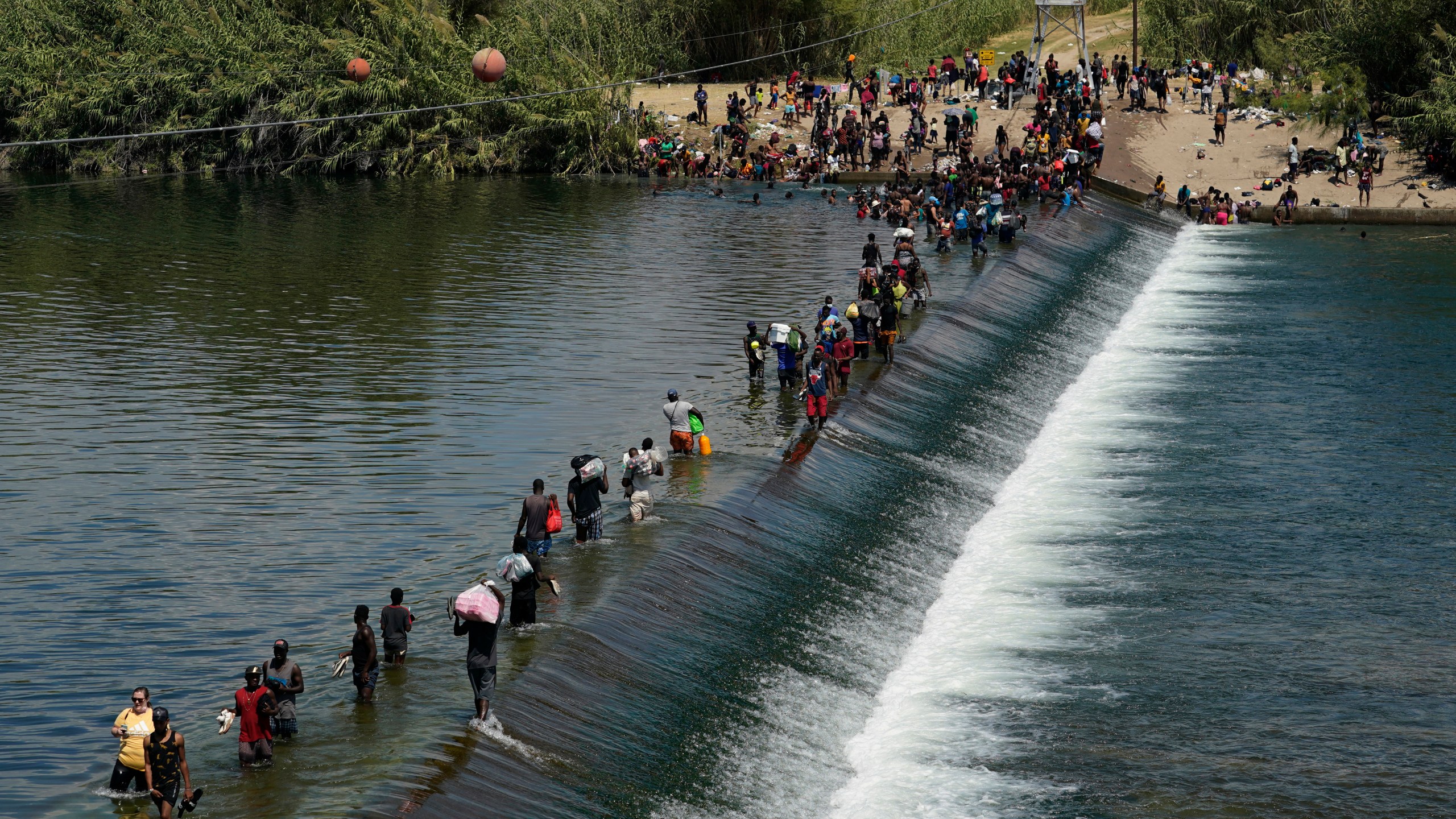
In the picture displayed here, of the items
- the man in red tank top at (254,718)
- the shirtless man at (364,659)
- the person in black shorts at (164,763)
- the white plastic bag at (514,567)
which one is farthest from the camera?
the white plastic bag at (514,567)

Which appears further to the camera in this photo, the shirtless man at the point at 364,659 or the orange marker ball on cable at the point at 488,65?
the orange marker ball on cable at the point at 488,65

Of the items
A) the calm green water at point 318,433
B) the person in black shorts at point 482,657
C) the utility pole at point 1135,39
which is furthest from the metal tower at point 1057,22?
the person in black shorts at point 482,657

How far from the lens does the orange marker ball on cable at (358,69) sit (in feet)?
231

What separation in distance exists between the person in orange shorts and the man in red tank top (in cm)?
1072

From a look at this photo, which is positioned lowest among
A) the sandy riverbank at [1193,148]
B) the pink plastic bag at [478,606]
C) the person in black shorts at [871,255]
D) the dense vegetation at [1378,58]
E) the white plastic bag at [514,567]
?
the white plastic bag at [514,567]

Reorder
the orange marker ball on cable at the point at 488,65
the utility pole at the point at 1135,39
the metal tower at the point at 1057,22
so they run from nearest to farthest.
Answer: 1. the orange marker ball on cable at the point at 488,65
2. the metal tower at the point at 1057,22
3. the utility pole at the point at 1135,39

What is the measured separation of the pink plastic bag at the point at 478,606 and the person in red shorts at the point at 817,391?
39.9 feet

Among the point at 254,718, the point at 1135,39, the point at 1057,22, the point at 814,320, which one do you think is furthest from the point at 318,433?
the point at 1135,39

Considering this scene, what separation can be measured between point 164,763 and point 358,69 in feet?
198

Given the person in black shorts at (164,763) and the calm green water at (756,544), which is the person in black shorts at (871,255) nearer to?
the calm green water at (756,544)

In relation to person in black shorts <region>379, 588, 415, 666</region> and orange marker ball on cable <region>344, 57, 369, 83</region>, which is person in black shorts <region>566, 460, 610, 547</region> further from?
orange marker ball on cable <region>344, 57, 369, 83</region>

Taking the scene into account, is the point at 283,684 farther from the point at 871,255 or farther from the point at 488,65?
the point at 488,65

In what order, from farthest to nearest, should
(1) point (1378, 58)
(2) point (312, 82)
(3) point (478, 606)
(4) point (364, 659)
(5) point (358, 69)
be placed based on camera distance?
(2) point (312, 82) → (5) point (358, 69) → (1) point (1378, 58) → (4) point (364, 659) → (3) point (478, 606)

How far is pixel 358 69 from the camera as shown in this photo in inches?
2763
